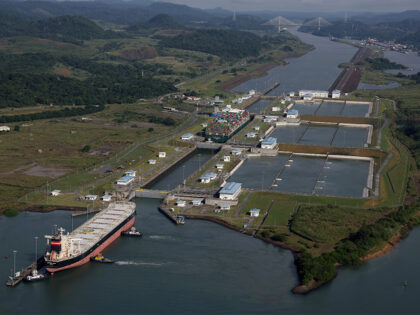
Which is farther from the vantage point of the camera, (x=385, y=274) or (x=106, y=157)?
(x=106, y=157)

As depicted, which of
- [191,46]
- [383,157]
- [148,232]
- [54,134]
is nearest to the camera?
[148,232]

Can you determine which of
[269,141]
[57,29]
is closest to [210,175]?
[269,141]

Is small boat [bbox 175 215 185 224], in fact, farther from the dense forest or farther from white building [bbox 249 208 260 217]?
the dense forest

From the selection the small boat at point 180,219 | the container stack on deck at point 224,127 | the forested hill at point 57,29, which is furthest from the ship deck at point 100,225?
the forested hill at point 57,29

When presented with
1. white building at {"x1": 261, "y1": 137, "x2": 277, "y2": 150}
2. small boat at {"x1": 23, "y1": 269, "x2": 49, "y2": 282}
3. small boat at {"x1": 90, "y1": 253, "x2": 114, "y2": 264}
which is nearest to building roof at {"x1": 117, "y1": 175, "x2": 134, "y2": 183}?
small boat at {"x1": 90, "y1": 253, "x2": 114, "y2": 264}

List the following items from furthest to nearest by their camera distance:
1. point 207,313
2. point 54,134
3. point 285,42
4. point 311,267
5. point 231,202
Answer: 1. point 285,42
2. point 54,134
3. point 231,202
4. point 311,267
5. point 207,313

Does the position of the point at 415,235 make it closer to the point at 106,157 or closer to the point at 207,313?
the point at 207,313

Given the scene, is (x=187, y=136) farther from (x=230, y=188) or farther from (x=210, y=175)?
(x=230, y=188)

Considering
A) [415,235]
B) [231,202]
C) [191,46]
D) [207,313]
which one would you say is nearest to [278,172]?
[231,202]
